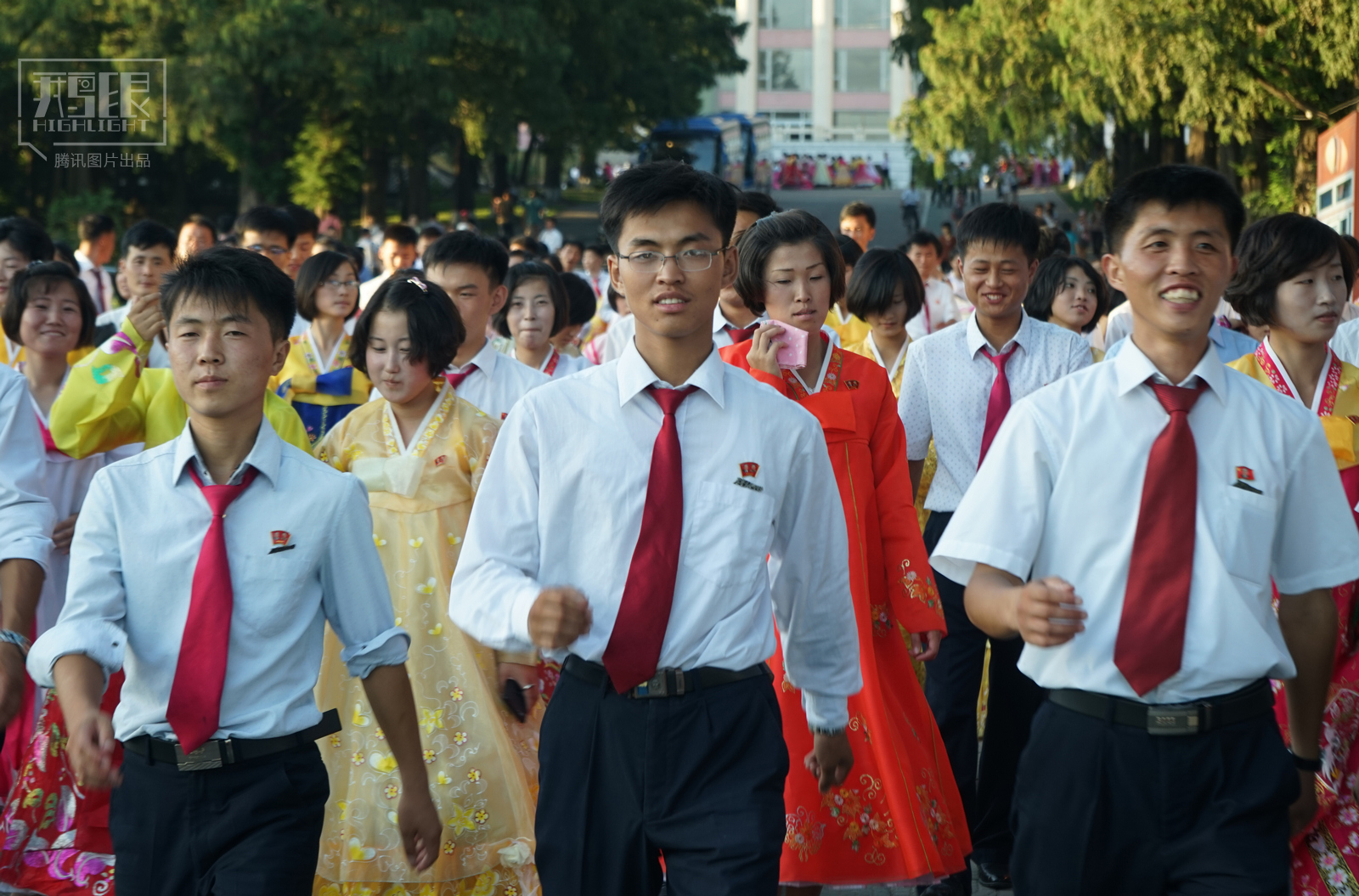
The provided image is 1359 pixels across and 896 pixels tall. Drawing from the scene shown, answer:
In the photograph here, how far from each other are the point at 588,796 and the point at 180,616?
0.92m

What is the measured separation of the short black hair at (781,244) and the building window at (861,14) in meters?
81.7

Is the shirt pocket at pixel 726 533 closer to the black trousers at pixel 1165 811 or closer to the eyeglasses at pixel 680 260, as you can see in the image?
the eyeglasses at pixel 680 260

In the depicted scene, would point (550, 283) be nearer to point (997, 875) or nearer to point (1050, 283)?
point (1050, 283)

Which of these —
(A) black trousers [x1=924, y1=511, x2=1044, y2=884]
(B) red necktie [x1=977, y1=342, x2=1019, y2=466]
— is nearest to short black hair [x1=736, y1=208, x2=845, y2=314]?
(B) red necktie [x1=977, y1=342, x2=1019, y2=466]

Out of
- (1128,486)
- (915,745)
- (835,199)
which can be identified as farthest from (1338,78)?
(835,199)

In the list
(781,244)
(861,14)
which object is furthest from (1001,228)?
(861,14)

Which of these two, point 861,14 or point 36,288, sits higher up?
point 861,14

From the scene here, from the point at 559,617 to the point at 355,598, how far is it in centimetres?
70

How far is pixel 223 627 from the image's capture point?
304 cm

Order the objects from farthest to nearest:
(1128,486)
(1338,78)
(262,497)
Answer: (1338,78) → (262,497) → (1128,486)

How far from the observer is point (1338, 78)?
16.0 m

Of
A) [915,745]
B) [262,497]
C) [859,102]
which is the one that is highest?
[859,102]

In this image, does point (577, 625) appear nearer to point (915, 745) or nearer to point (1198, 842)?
point (1198, 842)

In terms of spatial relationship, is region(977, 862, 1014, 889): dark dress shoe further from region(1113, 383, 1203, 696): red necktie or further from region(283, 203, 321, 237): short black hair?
region(283, 203, 321, 237): short black hair
